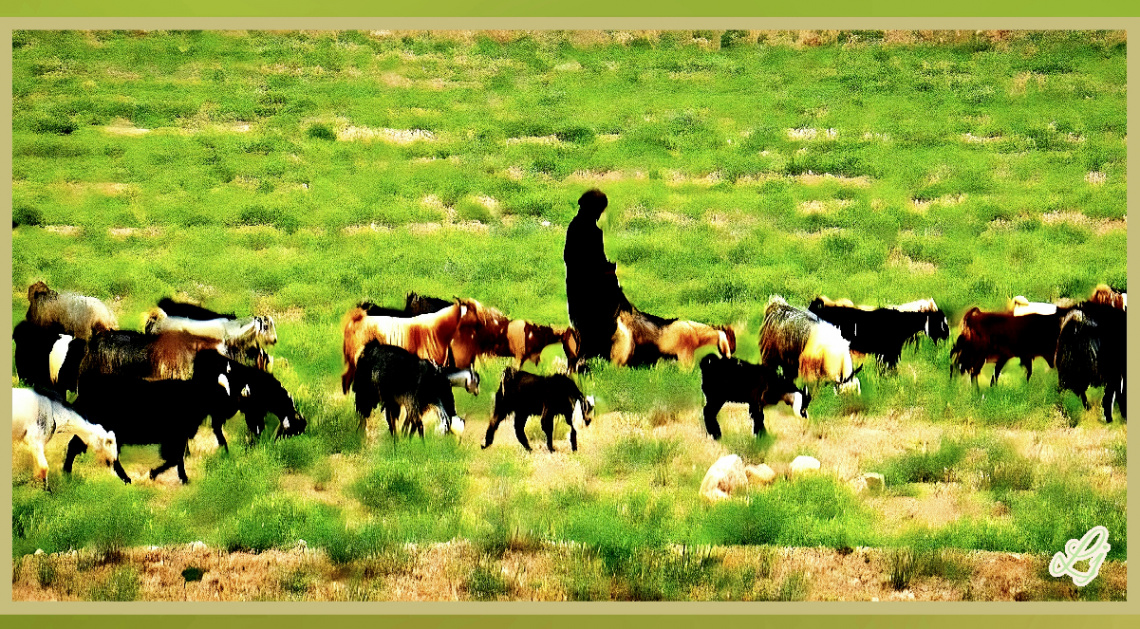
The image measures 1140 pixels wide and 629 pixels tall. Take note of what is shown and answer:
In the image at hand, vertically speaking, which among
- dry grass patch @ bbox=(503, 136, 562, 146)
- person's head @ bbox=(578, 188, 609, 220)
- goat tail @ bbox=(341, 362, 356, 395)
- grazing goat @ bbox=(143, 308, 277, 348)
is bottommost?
goat tail @ bbox=(341, 362, 356, 395)

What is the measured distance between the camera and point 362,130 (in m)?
10.2

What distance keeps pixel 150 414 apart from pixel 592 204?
2960mm

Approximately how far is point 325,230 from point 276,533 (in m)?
2.05

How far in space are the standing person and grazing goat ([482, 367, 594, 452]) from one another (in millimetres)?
396

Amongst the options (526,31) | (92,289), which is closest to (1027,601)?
(526,31)

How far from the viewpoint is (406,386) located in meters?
9.23

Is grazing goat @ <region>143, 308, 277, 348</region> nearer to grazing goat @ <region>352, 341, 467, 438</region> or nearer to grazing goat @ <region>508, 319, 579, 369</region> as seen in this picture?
grazing goat @ <region>352, 341, 467, 438</region>

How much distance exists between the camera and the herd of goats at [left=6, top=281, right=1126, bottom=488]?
9.12 meters

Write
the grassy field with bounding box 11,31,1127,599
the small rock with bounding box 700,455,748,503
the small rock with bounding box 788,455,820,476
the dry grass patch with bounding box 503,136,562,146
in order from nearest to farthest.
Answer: the grassy field with bounding box 11,31,1127,599 < the small rock with bounding box 700,455,748,503 < the small rock with bounding box 788,455,820,476 < the dry grass patch with bounding box 503,136,562,146

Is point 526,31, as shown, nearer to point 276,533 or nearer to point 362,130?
point 362,130

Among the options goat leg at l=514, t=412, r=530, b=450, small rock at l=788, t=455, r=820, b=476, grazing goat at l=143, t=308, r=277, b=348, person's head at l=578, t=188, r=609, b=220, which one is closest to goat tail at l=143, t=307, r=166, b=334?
grazing goat at l=143, t=308, r=277, b=348

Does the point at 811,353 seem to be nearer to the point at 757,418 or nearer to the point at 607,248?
the point at 757,418

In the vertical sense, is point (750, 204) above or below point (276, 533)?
above

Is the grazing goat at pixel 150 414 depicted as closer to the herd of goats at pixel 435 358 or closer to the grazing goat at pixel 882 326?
the herd of goats at pixel 435 358
